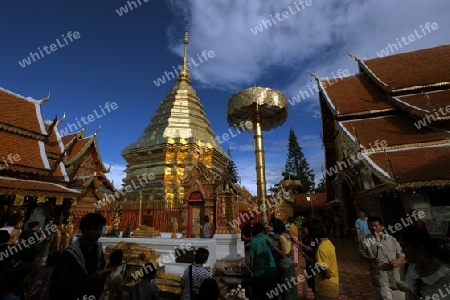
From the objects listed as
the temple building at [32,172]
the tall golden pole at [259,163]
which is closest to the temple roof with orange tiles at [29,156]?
the temple building at [32,172]

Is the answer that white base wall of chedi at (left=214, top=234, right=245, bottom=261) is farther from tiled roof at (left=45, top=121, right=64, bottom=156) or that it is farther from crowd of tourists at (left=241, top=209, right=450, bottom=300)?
tiled roof at (left=45, top=121, right=64, bottom=156)

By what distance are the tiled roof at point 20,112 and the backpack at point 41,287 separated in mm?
6564

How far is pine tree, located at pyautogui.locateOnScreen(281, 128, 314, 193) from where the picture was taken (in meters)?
38.4

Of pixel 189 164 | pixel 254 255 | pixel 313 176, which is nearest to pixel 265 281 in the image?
pixel 254 255

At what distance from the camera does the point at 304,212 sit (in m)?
28.7

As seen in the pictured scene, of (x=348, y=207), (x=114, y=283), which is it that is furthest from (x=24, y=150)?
(x=348, y=207)

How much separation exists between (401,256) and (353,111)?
9249mm

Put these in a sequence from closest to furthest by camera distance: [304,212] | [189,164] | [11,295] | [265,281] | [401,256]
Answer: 1. [11,295]
2. [401,256]
3. [265,281]
4. [189,164]
5. [304,212]

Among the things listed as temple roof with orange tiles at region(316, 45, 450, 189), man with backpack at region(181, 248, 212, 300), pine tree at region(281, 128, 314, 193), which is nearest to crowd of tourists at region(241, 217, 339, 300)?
man with backpack at region(181, 248, 212, 300)

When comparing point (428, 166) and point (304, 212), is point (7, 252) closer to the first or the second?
point (428, 166)

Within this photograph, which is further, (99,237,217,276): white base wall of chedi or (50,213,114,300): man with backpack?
(99,237,217,276): white base wall of chedi

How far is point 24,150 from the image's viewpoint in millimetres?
9344

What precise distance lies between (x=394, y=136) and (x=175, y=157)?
11.1 m

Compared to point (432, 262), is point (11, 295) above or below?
below
